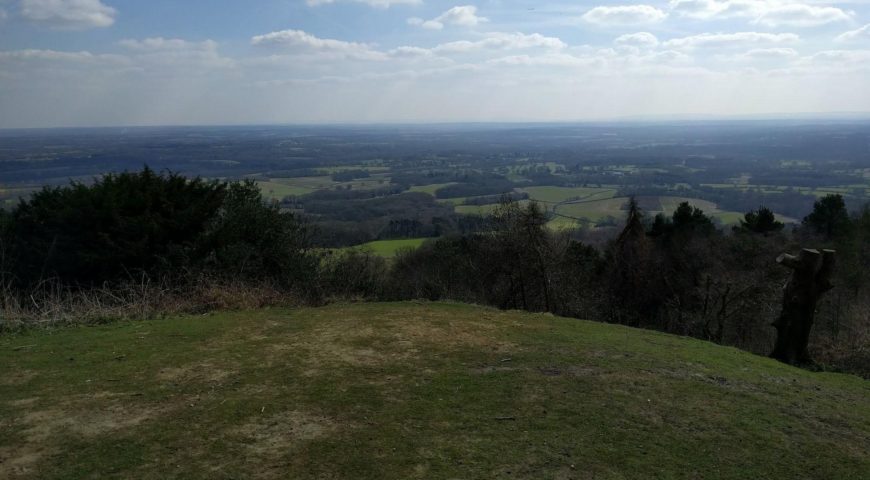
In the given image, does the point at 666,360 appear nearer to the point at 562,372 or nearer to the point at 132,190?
the point at 562,372

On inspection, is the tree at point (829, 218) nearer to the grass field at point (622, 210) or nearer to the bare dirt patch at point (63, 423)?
the grass field at point (622, 210)

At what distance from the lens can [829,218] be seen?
26.9 metres

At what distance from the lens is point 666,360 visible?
23.6 ft

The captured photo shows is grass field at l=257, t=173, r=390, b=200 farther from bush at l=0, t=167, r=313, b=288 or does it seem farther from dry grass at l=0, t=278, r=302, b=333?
dry grass at l=0, t=278, r=302, b=333

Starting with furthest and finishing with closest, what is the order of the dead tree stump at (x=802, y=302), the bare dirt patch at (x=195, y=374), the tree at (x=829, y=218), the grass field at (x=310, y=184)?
the grass field at (x=310, y=184), the tree at (x=829, y=218), the dead tree stump at (x=802, y=302), the bare dirt patch at (x=195, y=374)

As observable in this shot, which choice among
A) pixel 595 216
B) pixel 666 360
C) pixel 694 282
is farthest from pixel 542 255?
pixel 595 216

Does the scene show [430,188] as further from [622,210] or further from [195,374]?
[195,374]

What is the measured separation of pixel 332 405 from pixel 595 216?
143 feet

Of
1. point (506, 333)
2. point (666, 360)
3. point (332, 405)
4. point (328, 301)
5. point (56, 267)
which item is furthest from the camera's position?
point (56, 267)

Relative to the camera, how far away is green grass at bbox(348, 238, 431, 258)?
105ft

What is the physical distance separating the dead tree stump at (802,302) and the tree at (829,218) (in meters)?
21.2

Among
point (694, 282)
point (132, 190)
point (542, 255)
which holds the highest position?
point (132, 190)

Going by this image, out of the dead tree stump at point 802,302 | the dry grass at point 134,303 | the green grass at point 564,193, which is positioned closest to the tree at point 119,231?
the dry grass at point 134,303

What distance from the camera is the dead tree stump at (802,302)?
859cm
